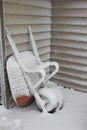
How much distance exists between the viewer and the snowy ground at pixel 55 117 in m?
2.33

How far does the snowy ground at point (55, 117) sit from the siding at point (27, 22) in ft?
0.68

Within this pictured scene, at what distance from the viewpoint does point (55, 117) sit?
251 centimetres

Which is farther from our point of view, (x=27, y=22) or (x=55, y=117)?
(x=27, y=22)

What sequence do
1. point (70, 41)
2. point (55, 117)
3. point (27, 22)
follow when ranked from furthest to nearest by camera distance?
point (70, 41) → point (27, 22) → point (55, 117)

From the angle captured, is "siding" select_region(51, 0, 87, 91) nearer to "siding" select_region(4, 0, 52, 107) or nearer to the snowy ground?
"siding" select_region(4, 0, 52, 107)

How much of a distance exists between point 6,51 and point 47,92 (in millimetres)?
689

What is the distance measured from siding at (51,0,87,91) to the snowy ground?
51cm

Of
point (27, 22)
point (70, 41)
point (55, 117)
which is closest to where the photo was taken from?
point (55, 117)

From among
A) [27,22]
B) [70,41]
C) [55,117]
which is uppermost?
[27,22]

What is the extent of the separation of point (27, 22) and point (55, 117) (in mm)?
1264

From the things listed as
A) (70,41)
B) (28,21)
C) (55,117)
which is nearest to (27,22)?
(28,21)

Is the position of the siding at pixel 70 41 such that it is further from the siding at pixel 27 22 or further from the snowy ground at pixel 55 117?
the snowy ground at pixel 55 117

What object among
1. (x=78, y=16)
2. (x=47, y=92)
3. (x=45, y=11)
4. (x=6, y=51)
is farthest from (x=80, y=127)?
(x=45, y=11)

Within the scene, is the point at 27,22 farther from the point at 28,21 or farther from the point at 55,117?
the point at 55,117
